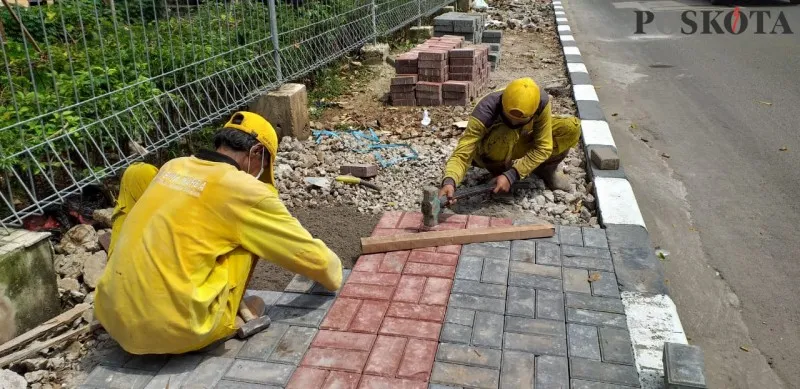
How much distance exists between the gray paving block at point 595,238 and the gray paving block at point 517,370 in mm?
1300

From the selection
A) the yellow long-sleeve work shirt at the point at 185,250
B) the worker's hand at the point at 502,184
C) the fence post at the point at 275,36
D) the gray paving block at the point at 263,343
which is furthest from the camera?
the fence post at the point at 275,36

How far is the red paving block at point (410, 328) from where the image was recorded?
10.1ft

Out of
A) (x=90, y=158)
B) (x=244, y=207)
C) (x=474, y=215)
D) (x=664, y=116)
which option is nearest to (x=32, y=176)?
(x=90, y=158)

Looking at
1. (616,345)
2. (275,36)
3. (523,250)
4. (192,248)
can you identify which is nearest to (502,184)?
(523,250)

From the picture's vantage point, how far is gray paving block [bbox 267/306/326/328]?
10.6 feet

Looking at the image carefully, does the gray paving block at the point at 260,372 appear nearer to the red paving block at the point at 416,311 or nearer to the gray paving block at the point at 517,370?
the red paving block at the point at 416,311

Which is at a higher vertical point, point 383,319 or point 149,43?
point 149,43

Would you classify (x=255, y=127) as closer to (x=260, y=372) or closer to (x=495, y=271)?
(x=260, y=372)

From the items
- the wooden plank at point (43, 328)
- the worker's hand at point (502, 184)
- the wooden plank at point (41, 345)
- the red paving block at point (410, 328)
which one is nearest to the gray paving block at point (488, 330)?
the red paving block at point (410, 328)

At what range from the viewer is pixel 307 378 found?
2.79 meters

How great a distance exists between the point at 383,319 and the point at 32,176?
2097 millimetres

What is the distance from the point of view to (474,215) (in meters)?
4.51

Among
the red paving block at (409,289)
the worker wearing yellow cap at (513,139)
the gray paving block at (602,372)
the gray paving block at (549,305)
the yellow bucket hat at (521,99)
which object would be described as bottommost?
the gray paving block at (602,372)

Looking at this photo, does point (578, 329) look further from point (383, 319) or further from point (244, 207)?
point (244, 207)
